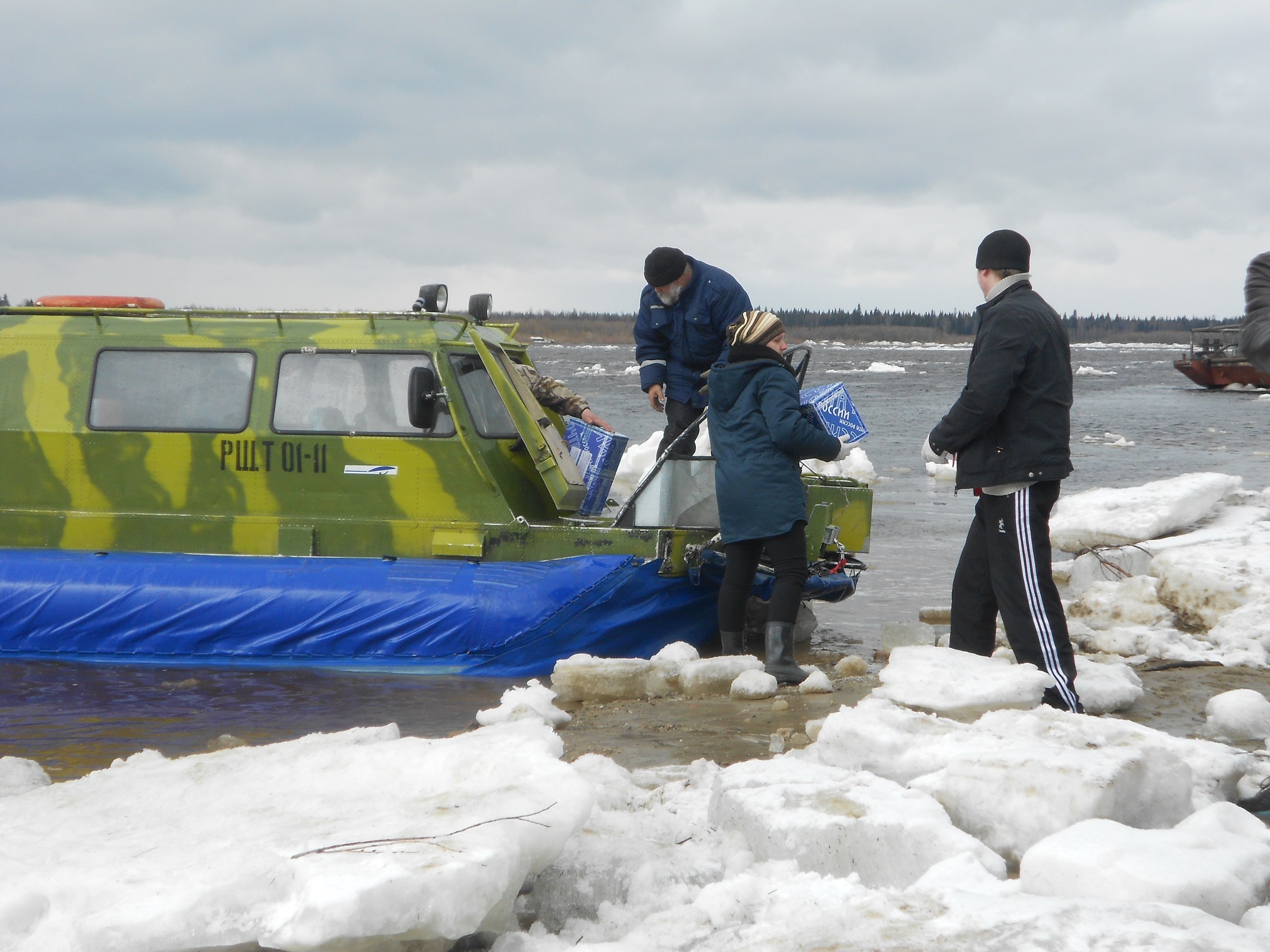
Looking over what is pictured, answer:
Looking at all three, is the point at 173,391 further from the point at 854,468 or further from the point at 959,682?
the point at 854,468

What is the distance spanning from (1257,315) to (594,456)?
410cm

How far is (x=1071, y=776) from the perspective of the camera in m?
3.06

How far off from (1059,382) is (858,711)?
5.88ft

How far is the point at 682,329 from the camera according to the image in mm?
6695

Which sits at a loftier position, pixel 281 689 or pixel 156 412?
pixel 156 412

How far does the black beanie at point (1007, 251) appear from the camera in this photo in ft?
16.1

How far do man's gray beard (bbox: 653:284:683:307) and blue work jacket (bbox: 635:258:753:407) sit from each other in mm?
24

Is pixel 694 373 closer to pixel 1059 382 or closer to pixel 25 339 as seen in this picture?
pixel 1059 382

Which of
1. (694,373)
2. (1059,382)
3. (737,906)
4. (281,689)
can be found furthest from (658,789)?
(694,373)

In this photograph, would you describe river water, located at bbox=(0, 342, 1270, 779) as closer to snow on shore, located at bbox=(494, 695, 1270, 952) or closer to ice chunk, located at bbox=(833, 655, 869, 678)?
ice chunk, located at bbox=(833, 655, 869, 678)

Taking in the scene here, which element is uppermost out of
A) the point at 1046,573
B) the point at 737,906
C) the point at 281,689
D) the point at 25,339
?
the point at 25,339

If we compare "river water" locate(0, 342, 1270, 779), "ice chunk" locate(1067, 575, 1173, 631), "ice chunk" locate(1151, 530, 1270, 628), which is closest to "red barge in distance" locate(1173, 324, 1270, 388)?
"river water" locate(0, 342, 1270, 779)

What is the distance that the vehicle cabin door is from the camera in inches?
258

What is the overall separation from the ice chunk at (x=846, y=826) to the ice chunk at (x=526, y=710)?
1.72 meters
